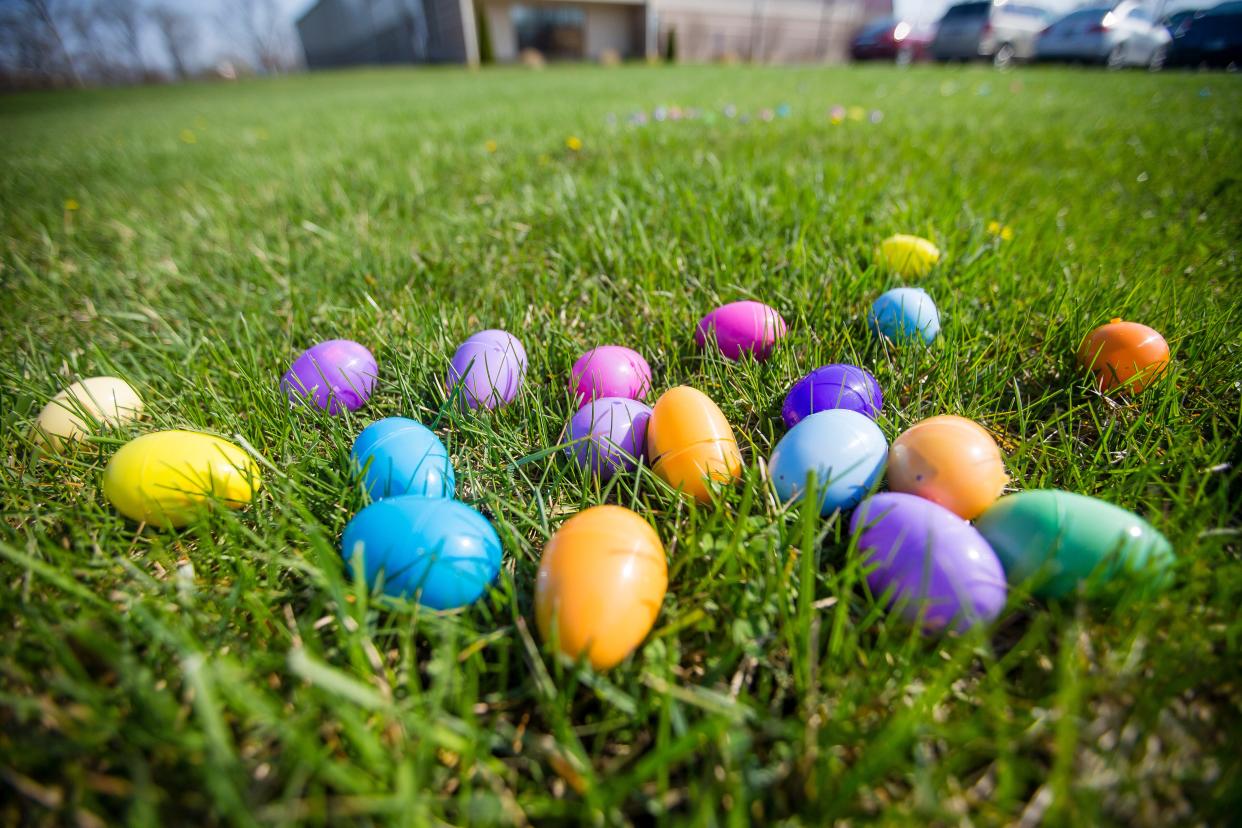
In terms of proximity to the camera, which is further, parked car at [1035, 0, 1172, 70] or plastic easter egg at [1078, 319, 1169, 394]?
parked car at [1035, 0, 1172, 70]

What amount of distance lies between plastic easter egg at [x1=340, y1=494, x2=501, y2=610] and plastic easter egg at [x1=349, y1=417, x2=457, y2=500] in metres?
0.14

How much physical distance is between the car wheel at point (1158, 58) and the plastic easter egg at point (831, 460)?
54.4ft

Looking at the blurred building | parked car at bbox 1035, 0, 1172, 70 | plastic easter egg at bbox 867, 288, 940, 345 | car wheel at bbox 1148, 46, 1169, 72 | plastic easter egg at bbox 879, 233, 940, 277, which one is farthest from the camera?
the blurred building

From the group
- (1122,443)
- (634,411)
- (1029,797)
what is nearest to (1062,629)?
(1029,797)

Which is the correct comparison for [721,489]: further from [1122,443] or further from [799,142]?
[799,142]

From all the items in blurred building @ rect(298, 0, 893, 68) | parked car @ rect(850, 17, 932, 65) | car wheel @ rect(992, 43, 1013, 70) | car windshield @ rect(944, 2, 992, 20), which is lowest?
car wheel @ rect(992, 43, 1013, 70)

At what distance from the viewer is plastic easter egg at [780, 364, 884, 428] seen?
123cm

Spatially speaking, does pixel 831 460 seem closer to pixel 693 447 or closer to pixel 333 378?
pixel 693 447

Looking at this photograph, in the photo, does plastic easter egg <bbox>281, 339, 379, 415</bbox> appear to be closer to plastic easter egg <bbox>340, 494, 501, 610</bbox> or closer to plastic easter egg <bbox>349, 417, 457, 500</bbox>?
plastic easter egg <bbox>349, 417, 457, 500</bbox>

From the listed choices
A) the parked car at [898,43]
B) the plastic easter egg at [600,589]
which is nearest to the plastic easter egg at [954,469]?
the plastic easter egg at [600,589]

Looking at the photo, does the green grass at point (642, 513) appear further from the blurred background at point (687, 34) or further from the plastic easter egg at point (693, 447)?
the blurred background at point (687, 34)

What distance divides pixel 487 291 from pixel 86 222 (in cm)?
291

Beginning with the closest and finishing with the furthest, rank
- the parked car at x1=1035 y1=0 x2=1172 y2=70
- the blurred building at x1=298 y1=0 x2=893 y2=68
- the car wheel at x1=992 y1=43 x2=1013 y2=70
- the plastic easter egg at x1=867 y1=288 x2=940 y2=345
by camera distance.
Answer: the plastic easter egg at x1=867 y1=288 x2=940 y2=345, the parked car at x1=1035 y1=0 x2=1172 y2=70, the car wheel at x1=992 y1=43 x2=1013 y2=70, the blurred building at x1=298 y1=0 x2=893 y2=68

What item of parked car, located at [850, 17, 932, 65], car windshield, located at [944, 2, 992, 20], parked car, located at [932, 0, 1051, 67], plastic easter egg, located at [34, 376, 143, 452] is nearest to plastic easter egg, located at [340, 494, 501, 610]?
plastic easter egg, located at [34, 376, 143, 452]
